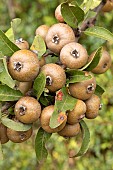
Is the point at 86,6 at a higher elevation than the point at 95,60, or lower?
higher

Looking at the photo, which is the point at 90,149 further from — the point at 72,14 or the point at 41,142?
the point at 72,14

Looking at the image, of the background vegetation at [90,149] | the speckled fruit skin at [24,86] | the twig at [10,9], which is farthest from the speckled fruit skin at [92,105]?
the twig at [10,9]

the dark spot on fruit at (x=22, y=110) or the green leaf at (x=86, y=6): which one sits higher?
the green leaf at (x=86, y=6)

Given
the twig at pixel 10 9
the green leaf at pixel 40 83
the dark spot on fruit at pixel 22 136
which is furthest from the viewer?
the twig at pixel 10 9

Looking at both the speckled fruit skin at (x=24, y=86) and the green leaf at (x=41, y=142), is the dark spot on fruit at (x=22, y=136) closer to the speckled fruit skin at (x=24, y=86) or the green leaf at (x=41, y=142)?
the green leaf at (x=41, y=142)

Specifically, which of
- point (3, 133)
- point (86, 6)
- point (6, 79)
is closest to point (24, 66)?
point (6, 79)

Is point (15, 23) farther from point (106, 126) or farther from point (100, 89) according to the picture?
point (106, 126)
